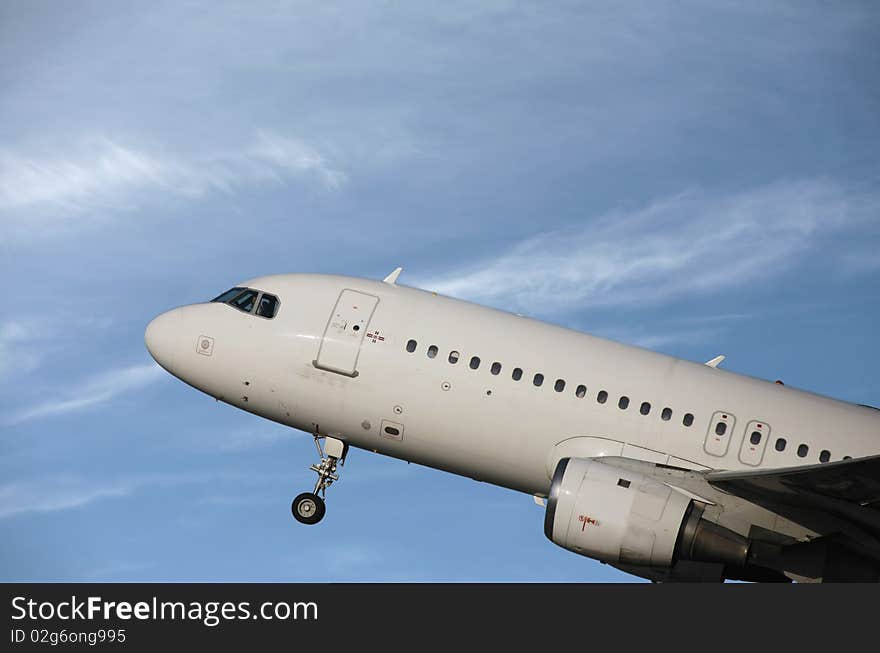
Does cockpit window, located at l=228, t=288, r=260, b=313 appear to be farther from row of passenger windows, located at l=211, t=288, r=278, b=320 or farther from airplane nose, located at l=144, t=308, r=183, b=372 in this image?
airplane nose, located at l=144, t=308, r=183, b=372

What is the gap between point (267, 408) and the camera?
26.0 meters

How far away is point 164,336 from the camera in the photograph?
2695cm

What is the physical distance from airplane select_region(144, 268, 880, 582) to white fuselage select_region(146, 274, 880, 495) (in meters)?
0.03

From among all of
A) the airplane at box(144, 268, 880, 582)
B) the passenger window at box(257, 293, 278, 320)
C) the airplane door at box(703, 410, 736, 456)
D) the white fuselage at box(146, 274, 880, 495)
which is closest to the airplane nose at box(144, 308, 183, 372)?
the airplane at box(144, 268, 880, 582)

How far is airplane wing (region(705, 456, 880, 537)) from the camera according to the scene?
20953 mm

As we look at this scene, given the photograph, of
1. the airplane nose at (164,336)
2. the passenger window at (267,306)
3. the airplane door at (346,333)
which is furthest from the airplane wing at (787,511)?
the airplane nose at (164,336)

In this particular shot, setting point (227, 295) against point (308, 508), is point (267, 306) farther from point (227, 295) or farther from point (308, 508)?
point (308, 508)
